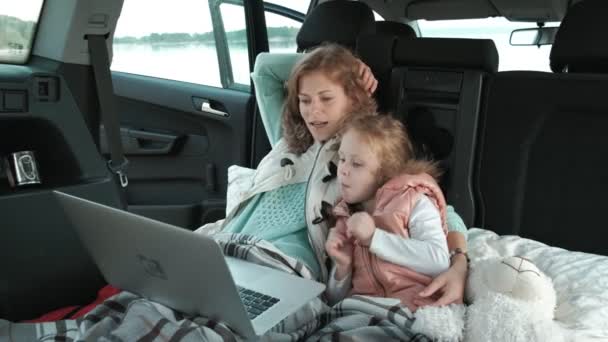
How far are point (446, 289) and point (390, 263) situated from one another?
135mm

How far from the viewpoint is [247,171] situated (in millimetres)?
2170

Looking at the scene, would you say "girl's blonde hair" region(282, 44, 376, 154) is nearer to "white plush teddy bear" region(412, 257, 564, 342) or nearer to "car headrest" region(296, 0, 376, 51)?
"car headrest" region(296, 0, 376, 51)

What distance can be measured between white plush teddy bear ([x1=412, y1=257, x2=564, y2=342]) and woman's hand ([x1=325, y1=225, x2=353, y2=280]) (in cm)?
26

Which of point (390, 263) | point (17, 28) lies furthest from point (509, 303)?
point (17, 28)

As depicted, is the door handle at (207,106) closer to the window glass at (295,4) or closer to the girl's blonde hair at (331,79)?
the window glass at (295,4)

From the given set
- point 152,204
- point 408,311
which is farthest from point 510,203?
point 152,204

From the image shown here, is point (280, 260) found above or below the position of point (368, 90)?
below

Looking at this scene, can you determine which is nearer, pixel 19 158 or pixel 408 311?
pixel 408 311

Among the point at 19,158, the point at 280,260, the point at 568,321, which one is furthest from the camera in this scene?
the point at 19,158

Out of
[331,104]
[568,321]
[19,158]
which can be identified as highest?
[331,104]

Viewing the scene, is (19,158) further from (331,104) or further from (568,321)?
(568,321)

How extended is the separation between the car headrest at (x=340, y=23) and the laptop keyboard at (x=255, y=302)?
1.16 m

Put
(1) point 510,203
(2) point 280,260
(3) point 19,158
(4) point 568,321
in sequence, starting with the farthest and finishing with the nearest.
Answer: (1) point 510,203
(3) point 19,158
(2) point 280,260
(4) point 568,321

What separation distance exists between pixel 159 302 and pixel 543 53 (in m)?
2.57
